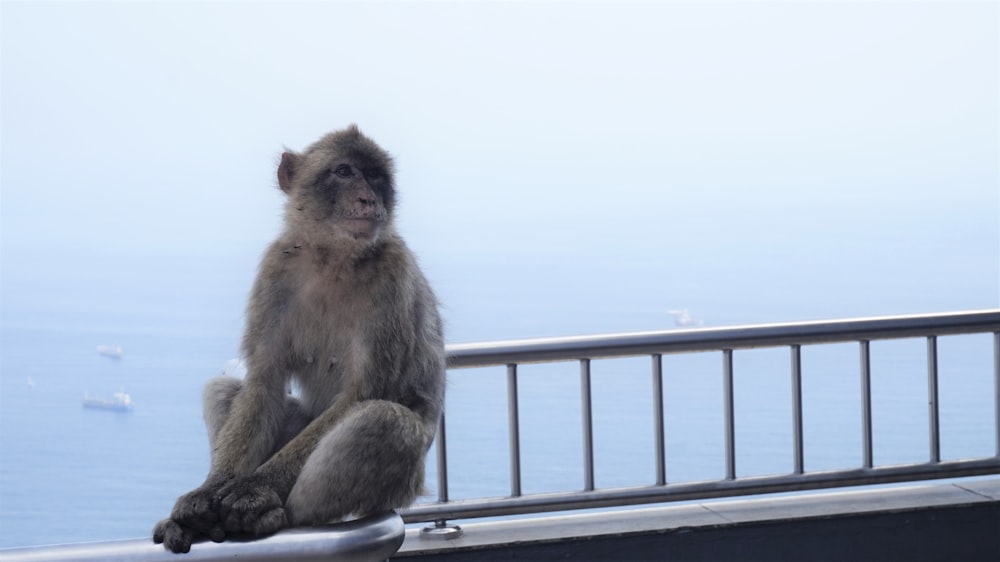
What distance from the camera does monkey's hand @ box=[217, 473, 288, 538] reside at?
5.83 feet

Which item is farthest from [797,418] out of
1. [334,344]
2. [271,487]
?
[271,487]

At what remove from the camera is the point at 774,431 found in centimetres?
344

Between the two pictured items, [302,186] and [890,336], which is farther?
[890,336]

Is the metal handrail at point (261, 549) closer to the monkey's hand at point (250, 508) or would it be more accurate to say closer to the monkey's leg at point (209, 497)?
the monkey's leg at point (209, 497)

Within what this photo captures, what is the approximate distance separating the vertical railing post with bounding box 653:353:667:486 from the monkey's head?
124 centimetres

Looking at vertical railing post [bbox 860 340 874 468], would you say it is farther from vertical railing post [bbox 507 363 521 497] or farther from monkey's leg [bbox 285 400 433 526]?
monkey's leg [bbox 285 400 433 526]

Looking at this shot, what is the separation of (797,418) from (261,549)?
8.02 ft

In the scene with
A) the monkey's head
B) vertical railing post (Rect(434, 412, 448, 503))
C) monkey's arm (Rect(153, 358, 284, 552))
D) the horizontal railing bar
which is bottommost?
the horizontal railing bar

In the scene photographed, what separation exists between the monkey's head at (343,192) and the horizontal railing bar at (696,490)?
110 centimetres

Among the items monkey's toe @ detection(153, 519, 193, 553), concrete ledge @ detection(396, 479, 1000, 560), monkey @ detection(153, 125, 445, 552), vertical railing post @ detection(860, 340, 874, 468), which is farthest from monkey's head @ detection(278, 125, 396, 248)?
vertical railing post @ detection(860, 340, 874, 468)

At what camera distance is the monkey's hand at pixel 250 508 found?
178cm

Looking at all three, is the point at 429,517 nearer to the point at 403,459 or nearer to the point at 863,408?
the point at 403,459

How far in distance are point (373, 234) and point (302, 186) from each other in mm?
203

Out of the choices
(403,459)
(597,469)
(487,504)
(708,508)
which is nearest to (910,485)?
(708,508)
